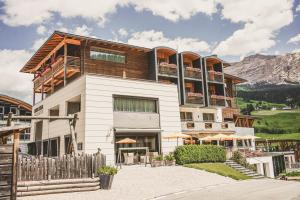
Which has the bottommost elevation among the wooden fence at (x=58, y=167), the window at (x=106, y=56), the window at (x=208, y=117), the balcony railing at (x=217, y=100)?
the wooden fence at (x=58, y=167)

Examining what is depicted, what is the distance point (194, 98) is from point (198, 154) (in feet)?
49.5

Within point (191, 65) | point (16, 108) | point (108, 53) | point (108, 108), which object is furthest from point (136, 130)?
point (16, 108)

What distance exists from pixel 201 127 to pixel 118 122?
12740 millimetres

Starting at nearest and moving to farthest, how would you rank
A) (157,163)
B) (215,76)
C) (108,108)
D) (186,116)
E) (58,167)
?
(58,167) → (157,163) → (108,108) → (186,116) → (215,76)

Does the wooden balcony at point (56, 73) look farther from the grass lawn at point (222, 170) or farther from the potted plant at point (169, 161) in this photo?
the grass lawn at point (222, 170)

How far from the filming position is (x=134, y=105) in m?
28.6

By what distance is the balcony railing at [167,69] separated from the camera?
124 feet

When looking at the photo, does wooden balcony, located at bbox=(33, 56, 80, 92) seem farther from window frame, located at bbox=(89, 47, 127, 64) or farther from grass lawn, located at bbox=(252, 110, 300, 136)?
grass lawn, located at bbox=(252, 110, 300, 136)

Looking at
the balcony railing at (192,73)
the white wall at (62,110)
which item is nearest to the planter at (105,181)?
the white wall at (62,110)

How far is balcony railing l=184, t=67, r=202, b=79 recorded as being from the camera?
4044cm

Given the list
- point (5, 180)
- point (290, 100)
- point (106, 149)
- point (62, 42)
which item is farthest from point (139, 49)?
point (290, 100)

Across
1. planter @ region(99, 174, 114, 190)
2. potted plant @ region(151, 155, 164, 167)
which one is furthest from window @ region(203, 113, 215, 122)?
planter @ region(99, 174, 114, 190)

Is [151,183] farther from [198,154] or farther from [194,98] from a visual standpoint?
[194,98]

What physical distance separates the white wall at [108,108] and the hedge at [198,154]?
3.71 metres
